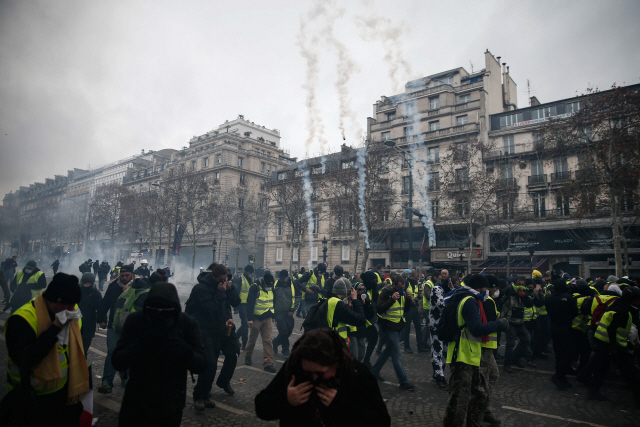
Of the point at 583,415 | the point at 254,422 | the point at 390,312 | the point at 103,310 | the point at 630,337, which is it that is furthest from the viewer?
the point at 390,312

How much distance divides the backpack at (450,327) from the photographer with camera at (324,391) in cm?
276

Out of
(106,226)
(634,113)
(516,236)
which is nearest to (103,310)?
(634,113)

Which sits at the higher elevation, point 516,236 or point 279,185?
point 279,185

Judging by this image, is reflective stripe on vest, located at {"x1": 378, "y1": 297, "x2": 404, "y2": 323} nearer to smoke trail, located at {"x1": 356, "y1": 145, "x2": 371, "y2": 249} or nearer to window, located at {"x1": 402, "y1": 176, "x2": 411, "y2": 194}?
smoke trail, located at {"x1": 356, "y1": 145, "x2": 371, "y2": 249}

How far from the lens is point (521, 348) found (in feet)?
26.4

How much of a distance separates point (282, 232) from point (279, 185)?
10.3m

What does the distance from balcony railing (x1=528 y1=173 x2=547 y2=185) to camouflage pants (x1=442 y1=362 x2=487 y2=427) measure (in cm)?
3174

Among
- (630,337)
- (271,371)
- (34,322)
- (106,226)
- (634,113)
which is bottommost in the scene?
(271,371)

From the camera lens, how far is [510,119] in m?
34.8

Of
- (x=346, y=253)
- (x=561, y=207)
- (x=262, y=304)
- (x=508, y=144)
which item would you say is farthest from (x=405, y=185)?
(x=262, y=304)

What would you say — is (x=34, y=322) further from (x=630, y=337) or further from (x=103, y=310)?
(x=630, y=337)

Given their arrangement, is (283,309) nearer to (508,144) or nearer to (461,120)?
(508,144)

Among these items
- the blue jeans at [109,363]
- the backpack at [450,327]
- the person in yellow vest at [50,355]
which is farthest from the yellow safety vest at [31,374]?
the backpack at [450,327]

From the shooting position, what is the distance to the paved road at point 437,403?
4898 mm
